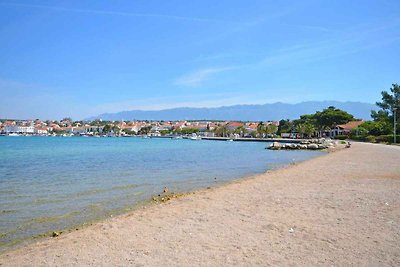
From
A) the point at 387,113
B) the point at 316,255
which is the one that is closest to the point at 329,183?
the point at 316,255

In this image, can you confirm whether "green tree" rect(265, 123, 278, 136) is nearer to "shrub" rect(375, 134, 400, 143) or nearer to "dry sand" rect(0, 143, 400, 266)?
"shrub" rect(375, 134, 400, 143)

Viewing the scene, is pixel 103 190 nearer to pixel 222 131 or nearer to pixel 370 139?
pixel 370 139

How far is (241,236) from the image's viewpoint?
8.07m

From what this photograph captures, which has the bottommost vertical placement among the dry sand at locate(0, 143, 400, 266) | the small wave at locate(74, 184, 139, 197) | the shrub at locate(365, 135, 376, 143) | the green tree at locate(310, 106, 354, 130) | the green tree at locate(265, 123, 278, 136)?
the small wave at locate(74, 184, 139, 197)

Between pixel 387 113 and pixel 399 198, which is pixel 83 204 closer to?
pixel 399 198

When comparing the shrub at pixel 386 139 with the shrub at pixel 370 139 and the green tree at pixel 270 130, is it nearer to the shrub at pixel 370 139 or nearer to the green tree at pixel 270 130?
the shrub at pixel 370 139

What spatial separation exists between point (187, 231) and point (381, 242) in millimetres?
4149

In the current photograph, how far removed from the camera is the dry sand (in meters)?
6.67

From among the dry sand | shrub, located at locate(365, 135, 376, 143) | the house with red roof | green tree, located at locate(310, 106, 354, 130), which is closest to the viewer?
the dry sand

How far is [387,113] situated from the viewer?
315 ft

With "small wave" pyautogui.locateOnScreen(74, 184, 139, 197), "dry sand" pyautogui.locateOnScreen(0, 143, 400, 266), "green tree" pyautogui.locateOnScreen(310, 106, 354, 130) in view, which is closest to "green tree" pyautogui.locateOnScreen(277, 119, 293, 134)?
"green tree" pyautogui.locateOnScreen(310, 106, 354, 130)

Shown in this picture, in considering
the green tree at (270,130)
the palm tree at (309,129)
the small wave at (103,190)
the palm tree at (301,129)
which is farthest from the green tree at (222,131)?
the small wave at (103,190)

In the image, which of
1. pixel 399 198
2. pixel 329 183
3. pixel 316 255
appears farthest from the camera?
pixel 329 183

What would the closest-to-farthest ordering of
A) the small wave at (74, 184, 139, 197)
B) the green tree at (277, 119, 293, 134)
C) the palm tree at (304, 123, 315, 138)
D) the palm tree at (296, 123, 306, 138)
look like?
the small wave at (74, 184, 139, 197) → the palm tree at (304, 123, 315, 138) → the palm tree at (296, 123, 306, 138) → the green tree at (277, 119, 293, 134)
